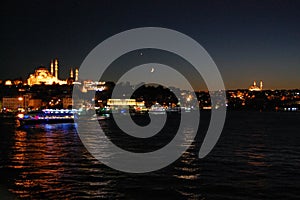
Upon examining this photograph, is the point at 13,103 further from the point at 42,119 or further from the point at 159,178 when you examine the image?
the point at 159,178

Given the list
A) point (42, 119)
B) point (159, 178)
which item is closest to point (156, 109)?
point (42, 119)

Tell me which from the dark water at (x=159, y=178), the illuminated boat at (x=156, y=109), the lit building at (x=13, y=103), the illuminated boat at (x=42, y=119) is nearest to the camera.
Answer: the dark water at (x=159, y=178)

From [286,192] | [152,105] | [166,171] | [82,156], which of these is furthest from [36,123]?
[152,105]

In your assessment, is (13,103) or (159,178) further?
(13,103)

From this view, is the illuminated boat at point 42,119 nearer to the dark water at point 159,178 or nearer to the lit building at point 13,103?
the dark water at point 159,178

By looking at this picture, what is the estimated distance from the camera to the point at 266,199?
13.3m

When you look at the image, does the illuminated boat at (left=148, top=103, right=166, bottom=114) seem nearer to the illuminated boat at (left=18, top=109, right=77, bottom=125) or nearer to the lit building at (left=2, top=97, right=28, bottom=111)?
the lit building at (left=2, top=97, right=28, bottom=111)

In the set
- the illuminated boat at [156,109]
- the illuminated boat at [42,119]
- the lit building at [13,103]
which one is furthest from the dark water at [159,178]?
the illuminated boat at [156,109]

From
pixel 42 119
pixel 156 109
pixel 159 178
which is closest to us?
pixel 159 178

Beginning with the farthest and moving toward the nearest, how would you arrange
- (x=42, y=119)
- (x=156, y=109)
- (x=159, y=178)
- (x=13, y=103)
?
(x=156, y=109) < (x=13, y=103) < (x=42, y=119) < (x=159, y=178)

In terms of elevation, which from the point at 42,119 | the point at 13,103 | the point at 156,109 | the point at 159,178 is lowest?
the point at 159,178

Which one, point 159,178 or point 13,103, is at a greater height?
point 13,103

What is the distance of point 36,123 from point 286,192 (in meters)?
54.1

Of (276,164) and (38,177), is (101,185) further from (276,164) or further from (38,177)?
(276,164)
